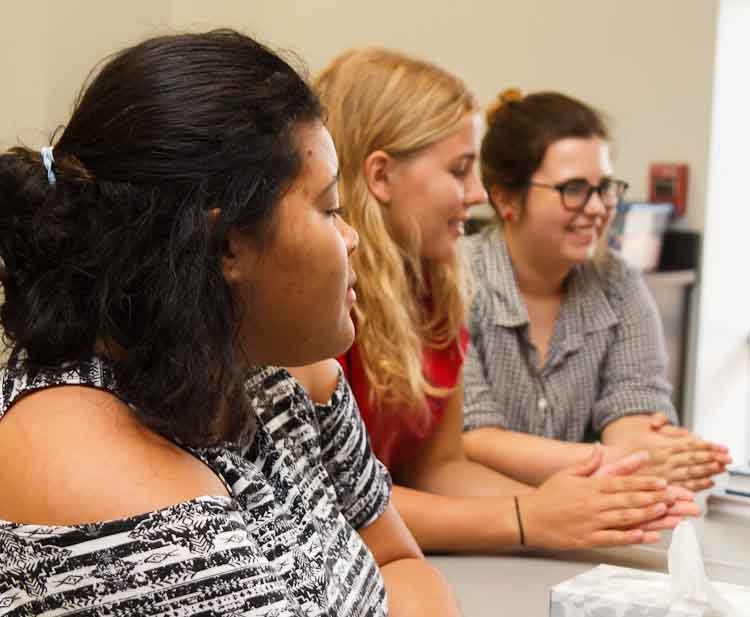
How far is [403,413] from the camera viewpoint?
1.57 meters

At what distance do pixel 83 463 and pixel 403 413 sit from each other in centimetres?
87

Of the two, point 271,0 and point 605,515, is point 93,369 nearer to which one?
point 605,515

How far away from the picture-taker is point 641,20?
11.2 ft

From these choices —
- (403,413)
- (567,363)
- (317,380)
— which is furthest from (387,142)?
(567,363)

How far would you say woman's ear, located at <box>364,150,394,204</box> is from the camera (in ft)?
5.30

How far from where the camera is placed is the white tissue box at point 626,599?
38.2 inches

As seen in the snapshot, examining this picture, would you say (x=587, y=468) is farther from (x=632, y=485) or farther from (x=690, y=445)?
(x=690, y=445)

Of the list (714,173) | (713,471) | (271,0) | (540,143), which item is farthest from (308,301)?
(271,0)

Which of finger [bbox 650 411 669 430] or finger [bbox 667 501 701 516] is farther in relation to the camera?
finger [bbox 650 411 669 430]

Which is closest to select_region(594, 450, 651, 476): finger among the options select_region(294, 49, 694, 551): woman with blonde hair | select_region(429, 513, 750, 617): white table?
select_region(294, 49, 694, 551): woman with blonde hair

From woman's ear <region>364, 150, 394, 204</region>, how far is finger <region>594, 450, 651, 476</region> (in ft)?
1.65

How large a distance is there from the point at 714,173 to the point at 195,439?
2.89m

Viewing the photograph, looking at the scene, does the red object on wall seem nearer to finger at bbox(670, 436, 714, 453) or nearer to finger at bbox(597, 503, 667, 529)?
finger at bbox(670, 436, 714, 453)

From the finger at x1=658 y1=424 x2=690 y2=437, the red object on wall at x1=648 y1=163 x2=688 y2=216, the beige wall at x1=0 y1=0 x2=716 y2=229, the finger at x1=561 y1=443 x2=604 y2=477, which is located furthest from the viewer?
the red object on wall at x1=648 y1=163 x2=688 y2=216
